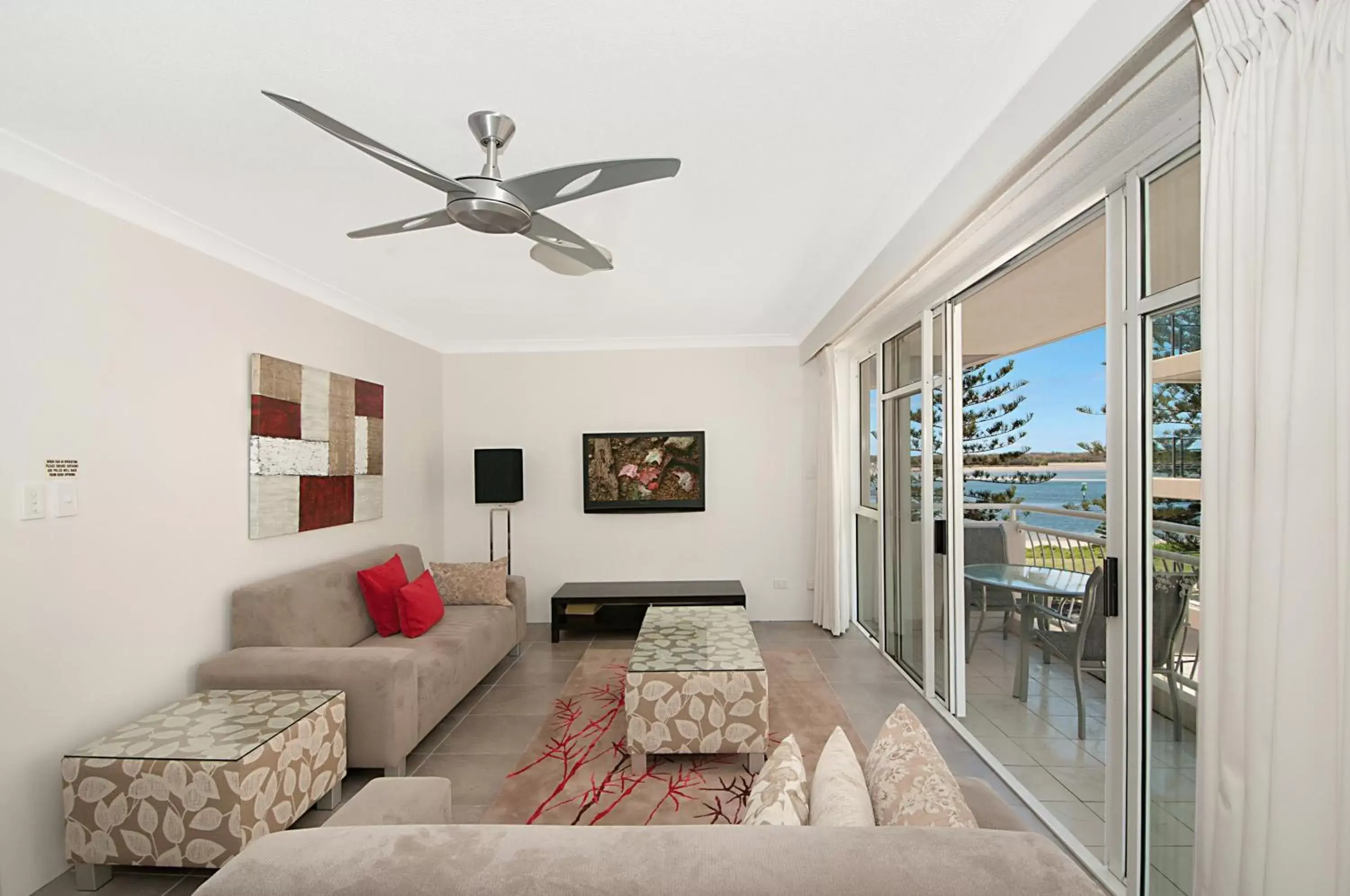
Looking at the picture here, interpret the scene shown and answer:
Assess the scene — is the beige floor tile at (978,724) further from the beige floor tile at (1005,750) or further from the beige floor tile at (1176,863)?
the beige floor tile at (1176,863)

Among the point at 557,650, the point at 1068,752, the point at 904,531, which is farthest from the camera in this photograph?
the point at 557,650

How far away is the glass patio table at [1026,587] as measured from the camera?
7.84 ft

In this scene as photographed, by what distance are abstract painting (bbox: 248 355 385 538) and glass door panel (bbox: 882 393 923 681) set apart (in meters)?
3.52

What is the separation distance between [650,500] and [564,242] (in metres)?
3.69

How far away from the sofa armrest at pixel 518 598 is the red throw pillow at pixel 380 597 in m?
0.96

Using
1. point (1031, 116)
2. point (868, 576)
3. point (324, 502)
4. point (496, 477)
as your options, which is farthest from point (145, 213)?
point (868, 576)

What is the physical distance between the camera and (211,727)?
7.95 feet

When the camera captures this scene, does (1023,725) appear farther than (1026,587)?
Yes

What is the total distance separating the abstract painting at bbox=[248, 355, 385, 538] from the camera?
134 inches

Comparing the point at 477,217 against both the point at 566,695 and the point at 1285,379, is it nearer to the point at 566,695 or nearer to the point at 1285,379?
the point at 1285,379

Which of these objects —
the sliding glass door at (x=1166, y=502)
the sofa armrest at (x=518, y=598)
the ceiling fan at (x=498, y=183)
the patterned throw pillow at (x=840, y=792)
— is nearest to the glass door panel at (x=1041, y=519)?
the sliding glass door at (x=1166, y=502)

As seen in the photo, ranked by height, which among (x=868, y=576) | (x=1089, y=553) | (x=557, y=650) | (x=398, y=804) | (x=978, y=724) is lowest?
(x=557, y=650)

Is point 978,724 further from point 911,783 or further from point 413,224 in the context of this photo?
point 413,224

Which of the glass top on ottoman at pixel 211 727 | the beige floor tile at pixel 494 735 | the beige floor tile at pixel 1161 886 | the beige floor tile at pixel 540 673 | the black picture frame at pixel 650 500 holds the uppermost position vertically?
the black picture frame at pixel 650 500
